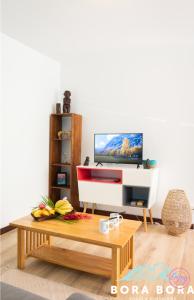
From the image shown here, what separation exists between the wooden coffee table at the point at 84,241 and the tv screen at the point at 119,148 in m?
1.32

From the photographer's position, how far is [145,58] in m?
3.56

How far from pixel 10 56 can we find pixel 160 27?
6.13ft

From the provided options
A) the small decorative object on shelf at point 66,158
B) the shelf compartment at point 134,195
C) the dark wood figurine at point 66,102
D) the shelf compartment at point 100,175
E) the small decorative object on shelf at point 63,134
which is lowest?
the shelf compartment at point 134,195

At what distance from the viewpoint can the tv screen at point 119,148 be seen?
3446 millimetres

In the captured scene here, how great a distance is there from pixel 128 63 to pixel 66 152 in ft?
5.61

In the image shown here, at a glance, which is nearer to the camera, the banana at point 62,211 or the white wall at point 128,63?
the banana at point 62,211

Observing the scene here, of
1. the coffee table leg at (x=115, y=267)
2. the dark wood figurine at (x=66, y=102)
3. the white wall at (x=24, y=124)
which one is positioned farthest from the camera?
the dark wood figurine at (x=66, y=102)

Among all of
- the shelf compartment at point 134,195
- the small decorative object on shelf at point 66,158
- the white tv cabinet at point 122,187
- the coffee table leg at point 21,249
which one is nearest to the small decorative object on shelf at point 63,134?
the small decorative object on shelf at point 66,158

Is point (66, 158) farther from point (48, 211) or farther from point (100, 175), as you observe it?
point (48, 211)

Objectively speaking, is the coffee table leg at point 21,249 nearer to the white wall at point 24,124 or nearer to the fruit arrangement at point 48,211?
the fruit arrangement at point 48,211

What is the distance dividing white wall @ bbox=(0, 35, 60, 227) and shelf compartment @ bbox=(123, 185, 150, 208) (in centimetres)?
131

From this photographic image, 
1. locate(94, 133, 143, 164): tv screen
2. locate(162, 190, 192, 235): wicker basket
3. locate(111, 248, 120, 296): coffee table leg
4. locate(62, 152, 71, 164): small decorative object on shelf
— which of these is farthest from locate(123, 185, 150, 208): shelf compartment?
locate(111, 248, 120, 296): coffee table leg

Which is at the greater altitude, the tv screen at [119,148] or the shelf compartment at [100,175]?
the tv screen at [119,148]

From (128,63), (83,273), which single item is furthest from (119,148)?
(83,273)
